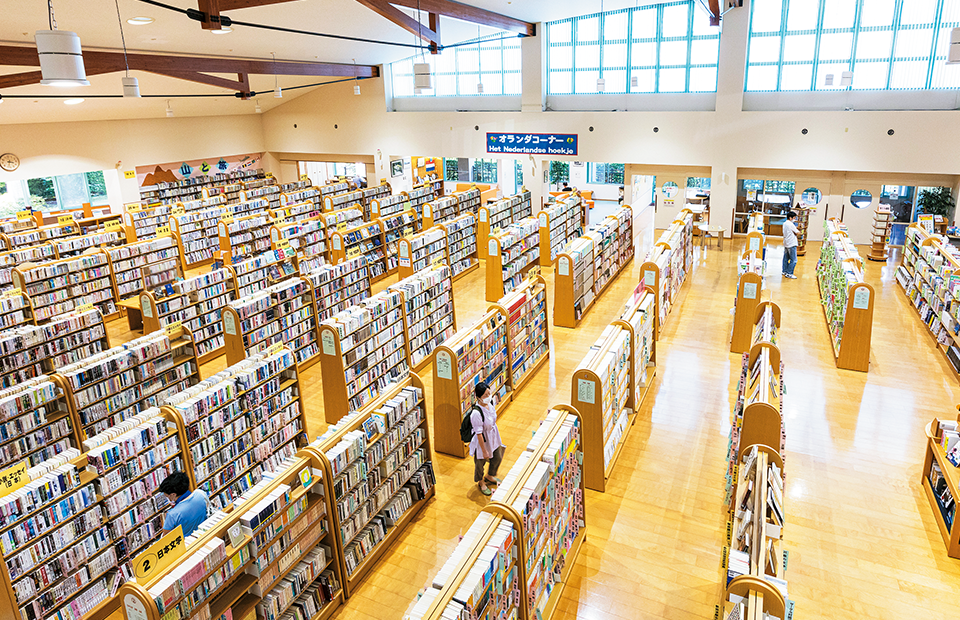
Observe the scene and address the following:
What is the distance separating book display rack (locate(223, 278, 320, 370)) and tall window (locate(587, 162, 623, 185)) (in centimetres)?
1790

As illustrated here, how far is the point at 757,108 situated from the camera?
55.3 ft

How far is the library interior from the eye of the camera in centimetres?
516

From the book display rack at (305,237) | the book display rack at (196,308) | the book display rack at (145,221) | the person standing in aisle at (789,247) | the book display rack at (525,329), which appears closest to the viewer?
the book display rack at (525,329)

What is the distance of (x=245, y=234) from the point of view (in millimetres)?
15852

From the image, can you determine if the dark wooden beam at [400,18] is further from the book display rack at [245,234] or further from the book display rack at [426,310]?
the book display rack at [245,234]

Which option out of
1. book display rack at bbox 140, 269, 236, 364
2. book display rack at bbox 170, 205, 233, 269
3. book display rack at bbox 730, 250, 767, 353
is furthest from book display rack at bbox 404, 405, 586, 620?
book display rack at bbox 170, 205, 233, 269

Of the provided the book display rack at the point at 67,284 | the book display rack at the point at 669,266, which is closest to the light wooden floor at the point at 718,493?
the book display rack at the point at 669,266

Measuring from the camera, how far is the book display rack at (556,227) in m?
15.0

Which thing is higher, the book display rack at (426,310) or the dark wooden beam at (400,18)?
the dark wooden beam at (400,18)

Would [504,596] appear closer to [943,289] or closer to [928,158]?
[943,289]

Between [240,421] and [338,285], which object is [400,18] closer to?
[338,285]

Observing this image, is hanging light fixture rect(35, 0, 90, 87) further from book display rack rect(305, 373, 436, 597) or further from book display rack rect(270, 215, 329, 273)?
book display rack rect(270, 215, 329, 273)

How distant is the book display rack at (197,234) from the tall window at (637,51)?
1105 cm

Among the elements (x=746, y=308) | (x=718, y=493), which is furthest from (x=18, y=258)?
(x=746, y=308)
